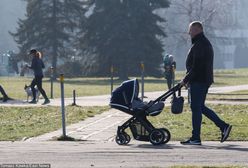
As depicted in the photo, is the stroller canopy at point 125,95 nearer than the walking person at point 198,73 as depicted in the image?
No

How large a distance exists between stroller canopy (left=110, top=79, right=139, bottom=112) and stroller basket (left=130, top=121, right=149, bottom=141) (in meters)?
0.32

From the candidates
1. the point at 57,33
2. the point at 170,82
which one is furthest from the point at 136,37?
the point at 170,82

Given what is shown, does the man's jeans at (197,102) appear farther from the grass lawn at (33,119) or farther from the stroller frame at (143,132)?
the grass lawn at (33,119)

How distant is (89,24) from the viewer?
64750mm

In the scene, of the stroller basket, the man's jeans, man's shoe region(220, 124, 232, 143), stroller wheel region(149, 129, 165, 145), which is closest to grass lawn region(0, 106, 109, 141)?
the stroller basket

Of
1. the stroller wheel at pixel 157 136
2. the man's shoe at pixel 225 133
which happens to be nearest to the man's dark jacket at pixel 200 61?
the man's shoe at pixel 225 133

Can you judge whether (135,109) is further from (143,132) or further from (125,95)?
(143,132)

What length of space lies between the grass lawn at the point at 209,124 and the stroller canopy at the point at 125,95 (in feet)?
4.28

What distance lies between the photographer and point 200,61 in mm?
13656

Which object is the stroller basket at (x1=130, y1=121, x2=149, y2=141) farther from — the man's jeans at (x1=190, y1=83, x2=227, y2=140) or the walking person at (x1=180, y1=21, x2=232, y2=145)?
the man's jeans at (x1=190, y1=83, x2=227, y2=140)

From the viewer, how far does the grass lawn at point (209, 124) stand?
598 inches

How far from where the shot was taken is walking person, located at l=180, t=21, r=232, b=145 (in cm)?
1368

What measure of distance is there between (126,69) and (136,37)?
2.66 meters

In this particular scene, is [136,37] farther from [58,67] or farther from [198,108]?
[198,108]
